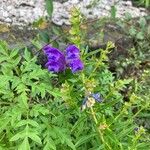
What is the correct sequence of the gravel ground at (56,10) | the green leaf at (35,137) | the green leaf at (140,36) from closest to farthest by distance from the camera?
the green leaf at (35,137)
the gravel ground at (56,10)
the green leaf at (140,36)

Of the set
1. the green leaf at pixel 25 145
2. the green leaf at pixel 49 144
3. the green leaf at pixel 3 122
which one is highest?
the green leaf at pixel 3 122

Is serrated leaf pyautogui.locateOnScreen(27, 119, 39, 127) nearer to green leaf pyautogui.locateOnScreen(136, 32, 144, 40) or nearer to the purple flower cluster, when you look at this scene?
the purple flower cluster

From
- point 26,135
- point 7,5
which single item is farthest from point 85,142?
point 7,5

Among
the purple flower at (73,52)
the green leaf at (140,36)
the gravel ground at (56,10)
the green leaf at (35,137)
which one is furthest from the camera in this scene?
the green leaf at (140,36)

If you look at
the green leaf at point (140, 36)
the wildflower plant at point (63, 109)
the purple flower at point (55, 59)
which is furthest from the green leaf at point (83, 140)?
the green leaf at point (140, 36)

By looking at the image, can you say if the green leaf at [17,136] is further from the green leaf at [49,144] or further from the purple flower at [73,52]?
the purple flower at [73,52]

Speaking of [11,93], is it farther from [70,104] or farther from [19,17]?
[19,17]

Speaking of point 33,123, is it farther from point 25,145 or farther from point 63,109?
point 63,109
